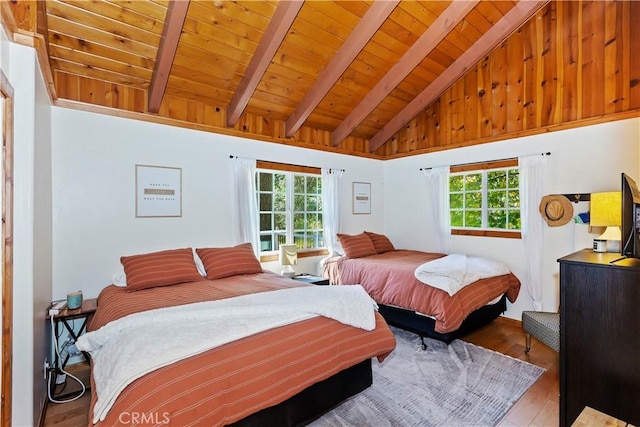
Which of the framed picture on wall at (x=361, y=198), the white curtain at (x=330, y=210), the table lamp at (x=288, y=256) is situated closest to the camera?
the table lamp at (x=288, y=256)

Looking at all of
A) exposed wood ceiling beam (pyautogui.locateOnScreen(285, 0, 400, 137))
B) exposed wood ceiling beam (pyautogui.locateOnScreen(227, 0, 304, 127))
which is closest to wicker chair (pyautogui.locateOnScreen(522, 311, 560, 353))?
exposed wood ceiling beam (pyautogui.locateOnScreen(285, 0, 400, 137))

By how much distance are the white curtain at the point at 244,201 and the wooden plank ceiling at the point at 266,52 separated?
1.71 feet

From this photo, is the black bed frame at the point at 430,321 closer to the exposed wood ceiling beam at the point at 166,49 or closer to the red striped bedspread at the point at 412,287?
the red striped bedspread at the point at 412,287

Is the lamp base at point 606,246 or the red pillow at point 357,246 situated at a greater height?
the lamp base at point 606,246

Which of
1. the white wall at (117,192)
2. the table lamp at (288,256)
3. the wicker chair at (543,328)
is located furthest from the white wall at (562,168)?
the white wall at (117,192)

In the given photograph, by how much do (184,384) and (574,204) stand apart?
403 cm

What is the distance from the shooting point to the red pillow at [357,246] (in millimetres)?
4266

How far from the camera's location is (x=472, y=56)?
3809 mm

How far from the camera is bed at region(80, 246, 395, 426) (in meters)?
1.32

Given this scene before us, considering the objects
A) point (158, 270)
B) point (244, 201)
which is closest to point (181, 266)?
point (158, 270)

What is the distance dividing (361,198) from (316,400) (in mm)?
3596

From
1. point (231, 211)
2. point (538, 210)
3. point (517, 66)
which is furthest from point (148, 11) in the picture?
point (538, 210)

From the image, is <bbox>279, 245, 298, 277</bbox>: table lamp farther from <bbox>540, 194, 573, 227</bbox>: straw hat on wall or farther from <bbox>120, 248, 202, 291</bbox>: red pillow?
<bbox>540, 194, 573, 227</bbox>: straw hat on wall

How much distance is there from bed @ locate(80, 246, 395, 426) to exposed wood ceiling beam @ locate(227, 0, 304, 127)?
6.74ft
